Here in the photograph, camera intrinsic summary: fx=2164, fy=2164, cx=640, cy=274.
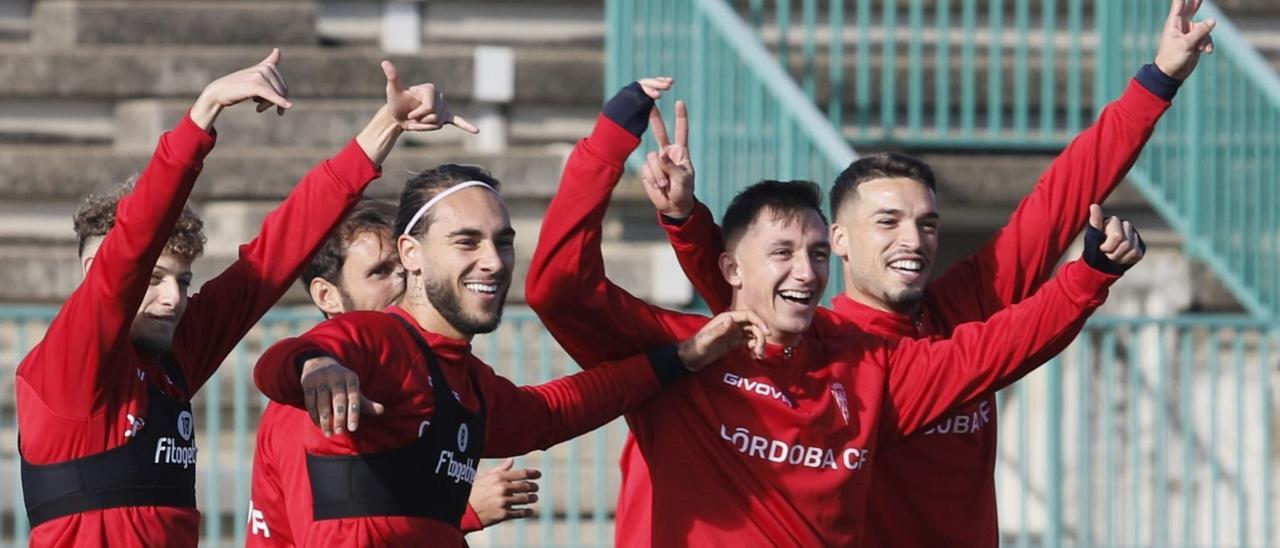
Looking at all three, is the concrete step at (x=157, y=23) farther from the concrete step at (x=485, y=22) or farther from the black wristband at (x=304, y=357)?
the black wristband at (x=304, y=357)

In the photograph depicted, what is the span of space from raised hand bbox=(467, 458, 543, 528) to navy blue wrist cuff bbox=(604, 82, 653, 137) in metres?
0.82

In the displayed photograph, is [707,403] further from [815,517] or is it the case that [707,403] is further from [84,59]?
[84,59]

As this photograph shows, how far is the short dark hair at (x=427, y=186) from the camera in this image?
15.4ft

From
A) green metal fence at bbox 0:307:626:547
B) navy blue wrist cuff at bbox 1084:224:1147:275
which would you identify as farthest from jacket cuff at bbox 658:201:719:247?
green metal fence at bbox 0:307:626:547

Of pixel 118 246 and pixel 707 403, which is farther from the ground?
pixel 118 246

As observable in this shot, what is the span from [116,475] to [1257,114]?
21.2 ft

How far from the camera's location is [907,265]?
5230 millimetres

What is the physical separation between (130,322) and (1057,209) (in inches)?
92.3

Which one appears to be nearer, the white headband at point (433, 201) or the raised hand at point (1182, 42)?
the white headband at point (433, 201)

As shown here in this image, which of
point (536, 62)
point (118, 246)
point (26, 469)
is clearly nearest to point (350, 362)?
point (118, 246)

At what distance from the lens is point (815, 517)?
4.79 meters

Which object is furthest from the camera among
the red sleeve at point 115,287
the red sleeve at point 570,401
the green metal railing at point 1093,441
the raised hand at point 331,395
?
the green metal railing at point 1093,441

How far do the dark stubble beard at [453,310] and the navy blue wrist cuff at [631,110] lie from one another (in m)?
0.50

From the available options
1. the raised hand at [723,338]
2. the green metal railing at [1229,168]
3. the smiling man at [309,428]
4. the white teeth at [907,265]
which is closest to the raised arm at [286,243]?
the smiling man at [309,428]
